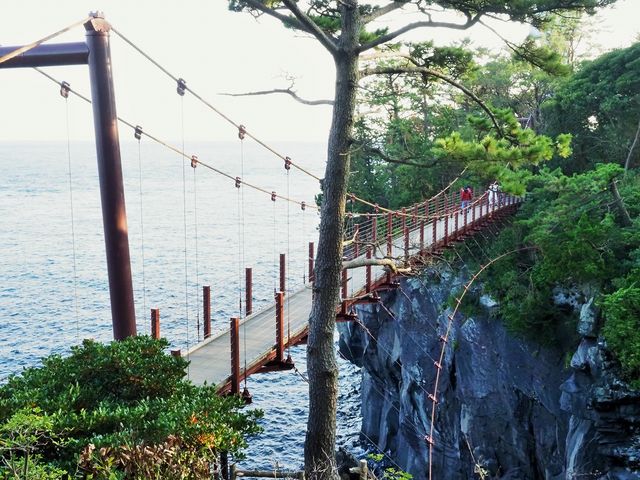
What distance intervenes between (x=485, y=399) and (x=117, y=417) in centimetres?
1082

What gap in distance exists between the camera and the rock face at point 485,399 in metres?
10.3

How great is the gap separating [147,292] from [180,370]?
82.6ft

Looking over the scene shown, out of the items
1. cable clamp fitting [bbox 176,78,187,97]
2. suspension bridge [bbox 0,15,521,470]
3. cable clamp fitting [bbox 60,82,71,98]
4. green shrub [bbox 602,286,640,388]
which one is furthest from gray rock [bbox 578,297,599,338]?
cable clamp fitting [bbox 60,82,71,98]

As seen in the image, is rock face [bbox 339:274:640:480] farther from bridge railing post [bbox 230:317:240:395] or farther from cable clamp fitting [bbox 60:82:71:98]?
cable clamp fitting [bbox 60:82:71:98]

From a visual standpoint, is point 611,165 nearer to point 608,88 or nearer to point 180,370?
point 608,88

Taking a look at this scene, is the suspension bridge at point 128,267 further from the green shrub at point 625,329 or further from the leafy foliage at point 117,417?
the green shrub at point 625,329

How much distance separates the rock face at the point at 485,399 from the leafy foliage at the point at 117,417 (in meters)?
2.55

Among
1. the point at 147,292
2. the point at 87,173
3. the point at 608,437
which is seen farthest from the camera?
the point at 87,173

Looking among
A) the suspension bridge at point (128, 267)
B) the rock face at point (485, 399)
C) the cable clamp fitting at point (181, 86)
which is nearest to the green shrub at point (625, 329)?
the rock face at point (485, 399)

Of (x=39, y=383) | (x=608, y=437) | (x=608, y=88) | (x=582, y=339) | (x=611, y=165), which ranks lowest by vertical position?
(x=608, y=437)

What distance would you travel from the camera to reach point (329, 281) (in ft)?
23.1

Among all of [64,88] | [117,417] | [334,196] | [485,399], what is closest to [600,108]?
[485,399]

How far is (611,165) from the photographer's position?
12.1 metres

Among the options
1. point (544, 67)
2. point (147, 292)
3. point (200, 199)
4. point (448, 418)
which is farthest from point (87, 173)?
point (544, 67)
